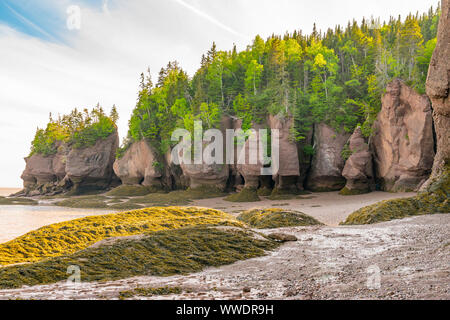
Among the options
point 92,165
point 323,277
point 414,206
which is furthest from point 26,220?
point 92,165

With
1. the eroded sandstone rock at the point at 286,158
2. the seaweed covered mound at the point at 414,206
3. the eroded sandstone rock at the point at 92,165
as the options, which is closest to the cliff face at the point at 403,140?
the eroded sandstone rock at the point at 286,158

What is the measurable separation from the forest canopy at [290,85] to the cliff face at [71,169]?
23.4 feet

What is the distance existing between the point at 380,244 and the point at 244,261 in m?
4.14

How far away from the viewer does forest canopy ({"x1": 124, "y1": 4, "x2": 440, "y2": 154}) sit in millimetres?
35062

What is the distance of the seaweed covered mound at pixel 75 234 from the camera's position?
32.9 ft

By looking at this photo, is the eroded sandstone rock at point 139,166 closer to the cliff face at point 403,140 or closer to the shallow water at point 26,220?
the shallow water at point 26,220

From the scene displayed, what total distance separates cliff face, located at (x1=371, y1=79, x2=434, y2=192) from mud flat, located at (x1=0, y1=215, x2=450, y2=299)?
18252 mm

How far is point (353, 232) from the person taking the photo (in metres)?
11.3

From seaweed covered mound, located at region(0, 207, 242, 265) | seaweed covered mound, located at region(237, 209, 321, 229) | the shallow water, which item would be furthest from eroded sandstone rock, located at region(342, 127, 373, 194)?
the shallow water

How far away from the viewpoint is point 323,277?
595 cm

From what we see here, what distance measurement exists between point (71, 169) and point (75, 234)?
44.9m

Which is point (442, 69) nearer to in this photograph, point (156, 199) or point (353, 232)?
point (353, 232)

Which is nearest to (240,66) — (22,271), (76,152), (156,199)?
(156,199)
